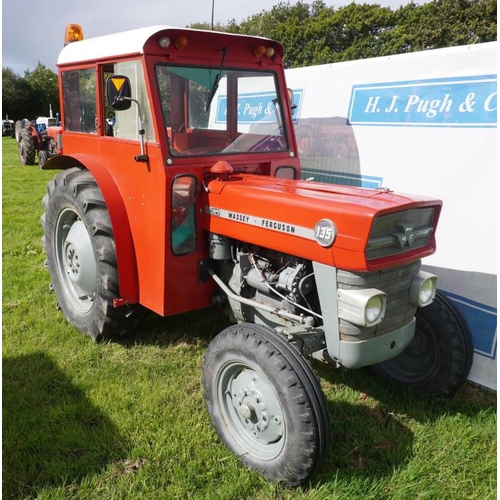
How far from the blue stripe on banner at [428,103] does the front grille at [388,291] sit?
4.84 feet

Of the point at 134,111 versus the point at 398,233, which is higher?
the point at 134,111

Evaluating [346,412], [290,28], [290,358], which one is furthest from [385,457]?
[290,28]

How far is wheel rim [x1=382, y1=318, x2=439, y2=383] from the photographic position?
3.10 m

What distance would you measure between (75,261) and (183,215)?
1262 mm

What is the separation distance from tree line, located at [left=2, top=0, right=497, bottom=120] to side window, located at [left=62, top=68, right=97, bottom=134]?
81.7 feet

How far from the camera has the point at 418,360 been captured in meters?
3.18

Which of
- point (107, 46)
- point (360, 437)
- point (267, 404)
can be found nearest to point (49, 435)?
point (267, 404)

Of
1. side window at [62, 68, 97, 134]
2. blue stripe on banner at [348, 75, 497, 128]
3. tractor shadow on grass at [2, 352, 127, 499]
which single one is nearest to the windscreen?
side window at [62, 68, 97, 134]

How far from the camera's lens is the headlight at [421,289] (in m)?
2.63

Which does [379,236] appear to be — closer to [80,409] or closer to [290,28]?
[80,409]

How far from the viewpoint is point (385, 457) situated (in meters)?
2.62

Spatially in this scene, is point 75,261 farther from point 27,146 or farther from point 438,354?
point 27,146

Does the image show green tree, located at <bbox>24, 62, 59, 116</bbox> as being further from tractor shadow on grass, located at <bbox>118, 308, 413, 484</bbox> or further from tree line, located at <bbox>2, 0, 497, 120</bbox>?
tractor shadow on grass, located at <bbox>118, 308, 413, 484</bbox>

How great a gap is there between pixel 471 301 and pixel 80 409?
2.85 meters
